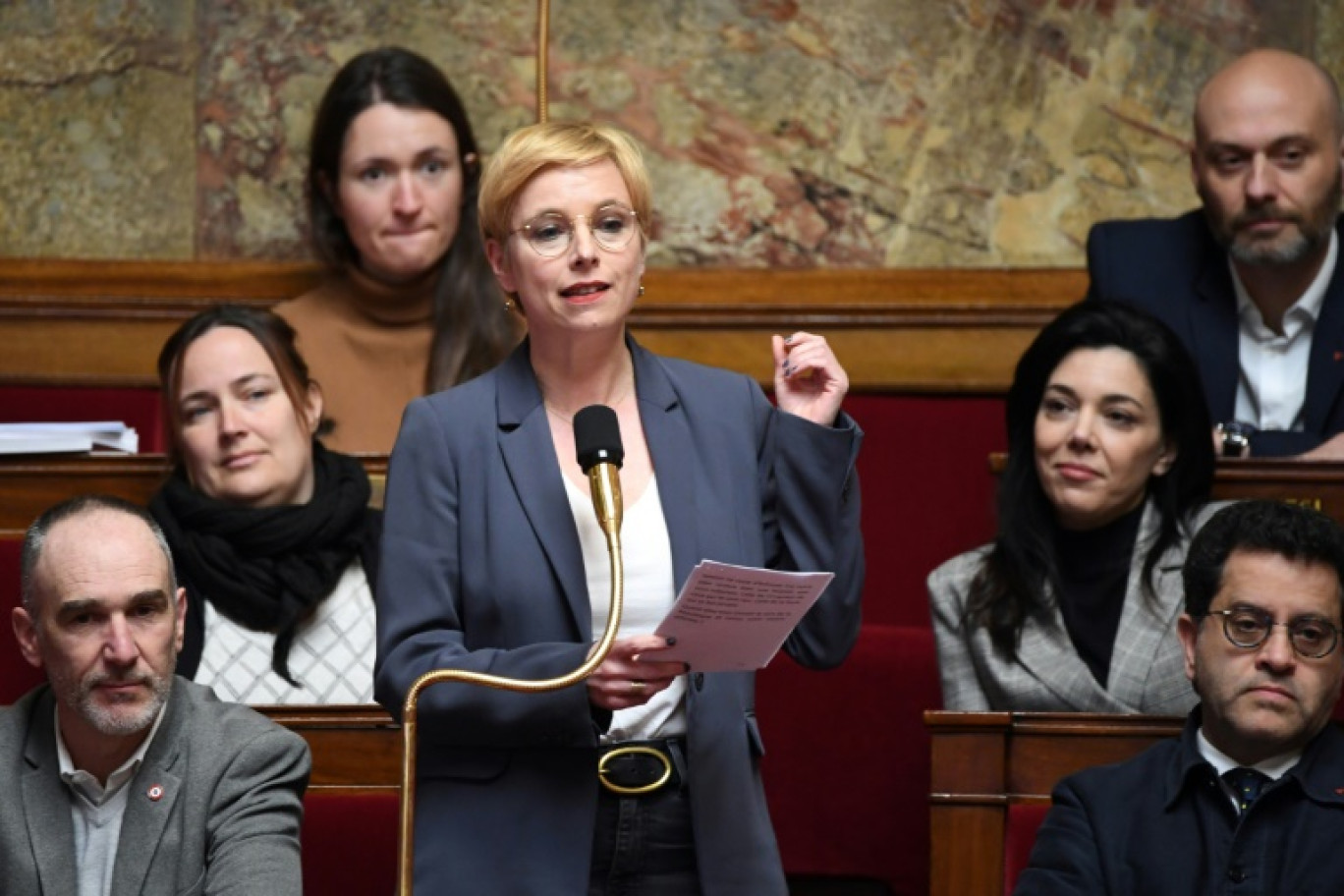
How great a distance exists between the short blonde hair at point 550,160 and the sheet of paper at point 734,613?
39 centimetres

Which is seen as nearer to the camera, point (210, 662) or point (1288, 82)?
point (210, 662)

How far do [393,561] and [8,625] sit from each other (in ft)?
3.13

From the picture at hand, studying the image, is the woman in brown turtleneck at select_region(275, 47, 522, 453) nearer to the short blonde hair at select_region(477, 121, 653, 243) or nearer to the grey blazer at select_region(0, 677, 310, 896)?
the grey blazer at select_region(0, 677, 310, 896)

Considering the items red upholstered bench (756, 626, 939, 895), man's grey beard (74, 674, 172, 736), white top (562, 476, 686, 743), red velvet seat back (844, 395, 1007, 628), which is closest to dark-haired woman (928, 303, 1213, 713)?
red upholstered bench (756, 626, 939, 895)

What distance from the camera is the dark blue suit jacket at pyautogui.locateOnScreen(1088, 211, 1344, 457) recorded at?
3.01 meters

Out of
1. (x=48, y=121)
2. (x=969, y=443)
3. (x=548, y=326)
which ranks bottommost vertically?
(x=969, y=443)

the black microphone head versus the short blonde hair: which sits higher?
the short blonde hair

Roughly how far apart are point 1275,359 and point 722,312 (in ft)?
3.06

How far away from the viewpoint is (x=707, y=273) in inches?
145

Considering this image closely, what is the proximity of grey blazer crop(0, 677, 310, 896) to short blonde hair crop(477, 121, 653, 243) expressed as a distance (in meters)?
0.54

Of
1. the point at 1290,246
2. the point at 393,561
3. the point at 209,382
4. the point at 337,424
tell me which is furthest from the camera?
the point at 337,424

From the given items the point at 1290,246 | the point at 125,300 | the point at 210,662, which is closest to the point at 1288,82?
the point at 1290,246

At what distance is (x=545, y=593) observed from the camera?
181 centimetres

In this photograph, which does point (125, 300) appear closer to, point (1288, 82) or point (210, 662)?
point (210, 662)
